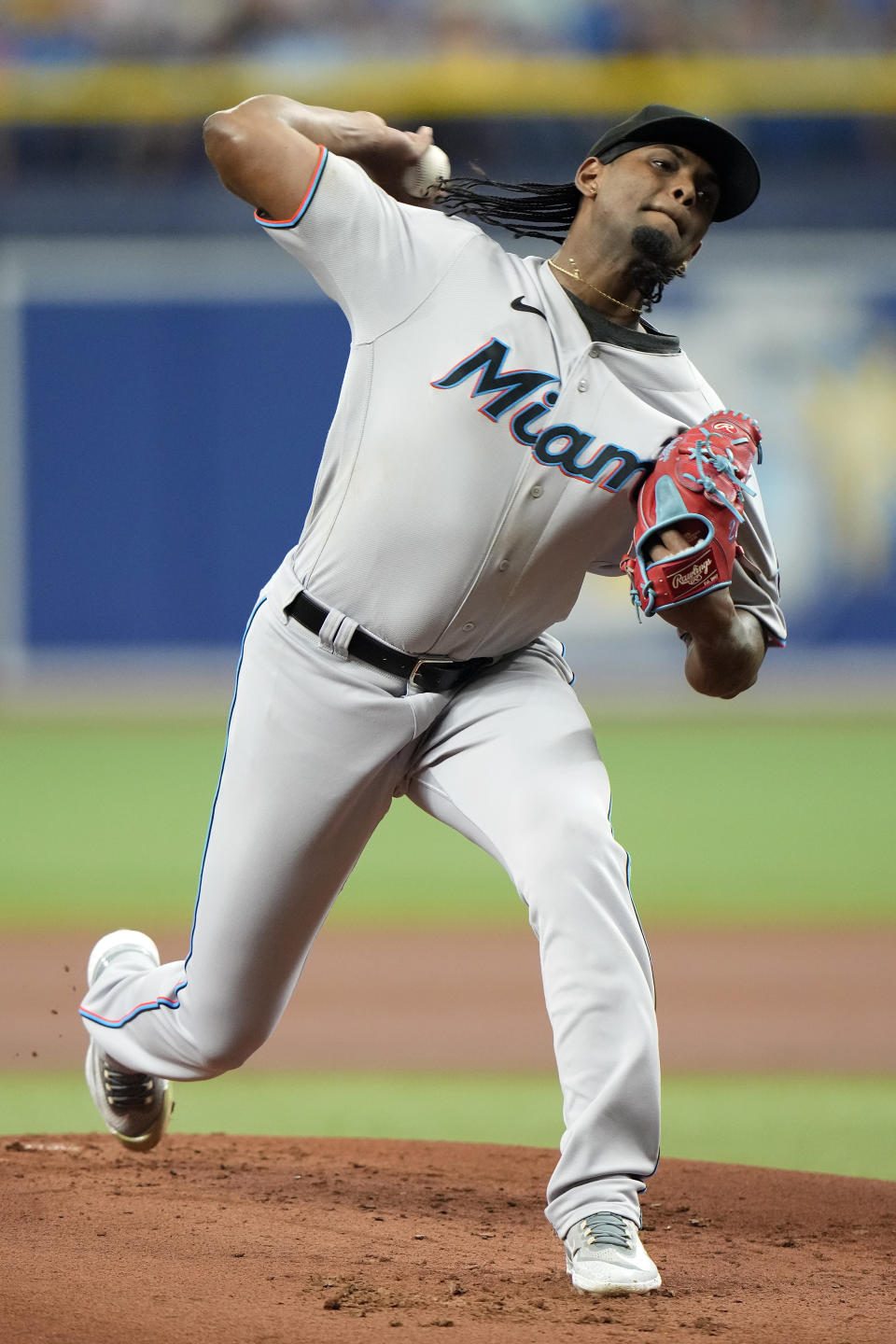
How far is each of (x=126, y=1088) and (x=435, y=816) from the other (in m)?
1.07

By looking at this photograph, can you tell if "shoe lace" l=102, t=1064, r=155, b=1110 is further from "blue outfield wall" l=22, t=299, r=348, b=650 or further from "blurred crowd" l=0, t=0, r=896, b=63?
"blurred crowd" l=0, t=0, r=896, b=63

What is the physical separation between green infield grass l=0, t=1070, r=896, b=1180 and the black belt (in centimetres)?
167

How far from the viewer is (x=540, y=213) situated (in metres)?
3.71

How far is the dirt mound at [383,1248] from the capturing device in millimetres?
2869

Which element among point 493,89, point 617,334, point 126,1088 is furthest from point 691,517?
point 493,89

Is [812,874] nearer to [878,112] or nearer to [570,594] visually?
[570,594]

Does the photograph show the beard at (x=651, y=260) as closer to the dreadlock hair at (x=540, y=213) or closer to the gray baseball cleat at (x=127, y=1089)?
the dreadlock hair at (x=540, y=213)

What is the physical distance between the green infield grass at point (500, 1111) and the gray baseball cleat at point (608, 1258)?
147 centimetres

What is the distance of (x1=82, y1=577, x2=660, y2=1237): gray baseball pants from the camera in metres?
3.08

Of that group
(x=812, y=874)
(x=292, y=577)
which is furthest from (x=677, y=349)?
(x=812, y=874)

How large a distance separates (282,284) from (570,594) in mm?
13329

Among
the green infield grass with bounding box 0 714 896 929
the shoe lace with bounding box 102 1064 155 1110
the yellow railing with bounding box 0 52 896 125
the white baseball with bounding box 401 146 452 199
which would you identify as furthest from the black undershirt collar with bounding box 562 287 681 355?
the yellow railing with bounding box 0 52 896 125

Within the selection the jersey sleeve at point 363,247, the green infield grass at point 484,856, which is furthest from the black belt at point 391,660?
the green infield grass at point 484,856

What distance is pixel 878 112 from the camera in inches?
643
